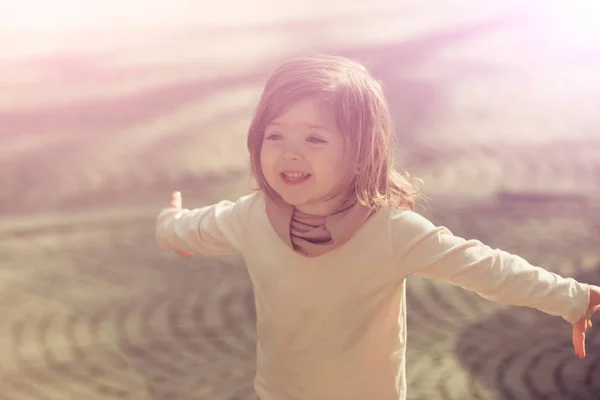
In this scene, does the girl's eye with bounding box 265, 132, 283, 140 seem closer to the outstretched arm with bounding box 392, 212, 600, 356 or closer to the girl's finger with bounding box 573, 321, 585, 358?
the outstretched arm with bounding box 392, 212, 600, 356

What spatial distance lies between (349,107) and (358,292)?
1.28 feet

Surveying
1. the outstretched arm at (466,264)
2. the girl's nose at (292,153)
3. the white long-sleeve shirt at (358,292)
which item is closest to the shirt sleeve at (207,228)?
the white long-sleeve shirt at (358,292)

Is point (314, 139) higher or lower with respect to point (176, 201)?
higher

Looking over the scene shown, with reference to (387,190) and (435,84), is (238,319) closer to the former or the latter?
(387,190)

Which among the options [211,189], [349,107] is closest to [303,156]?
[349,107]

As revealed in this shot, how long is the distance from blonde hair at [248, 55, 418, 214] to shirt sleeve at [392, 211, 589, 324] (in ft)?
0.31

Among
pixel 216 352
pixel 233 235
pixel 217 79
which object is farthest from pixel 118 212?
pixel 233 235

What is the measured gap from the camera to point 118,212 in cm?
415

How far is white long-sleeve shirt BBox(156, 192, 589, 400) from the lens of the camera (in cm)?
160

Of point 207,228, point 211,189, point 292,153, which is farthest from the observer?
point 211,189

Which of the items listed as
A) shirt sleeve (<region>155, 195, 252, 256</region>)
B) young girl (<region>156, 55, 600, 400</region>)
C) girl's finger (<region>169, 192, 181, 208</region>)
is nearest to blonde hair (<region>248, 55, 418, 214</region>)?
young girl (<region>156, 55, 600, 400</region>)

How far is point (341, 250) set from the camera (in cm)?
161

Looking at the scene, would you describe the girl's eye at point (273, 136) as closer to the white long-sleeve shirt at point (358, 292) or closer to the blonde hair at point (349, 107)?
the blonde hair at point (349, 107)

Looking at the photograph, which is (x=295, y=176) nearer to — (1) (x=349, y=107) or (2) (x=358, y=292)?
(1) (x=349, y=107)
